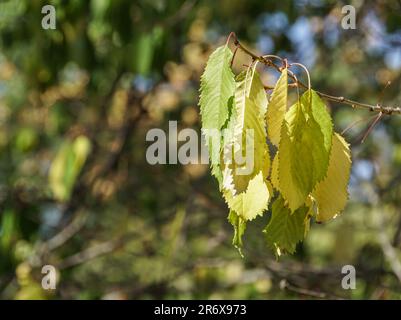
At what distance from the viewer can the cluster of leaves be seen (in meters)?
1.12

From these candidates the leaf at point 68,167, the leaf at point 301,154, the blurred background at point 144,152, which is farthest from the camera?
the leaf at point 68,167

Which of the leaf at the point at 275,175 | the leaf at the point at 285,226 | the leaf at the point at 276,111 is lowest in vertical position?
the leaf at the point at 285,226

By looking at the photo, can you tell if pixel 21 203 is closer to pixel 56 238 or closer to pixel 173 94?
pixel 56 238

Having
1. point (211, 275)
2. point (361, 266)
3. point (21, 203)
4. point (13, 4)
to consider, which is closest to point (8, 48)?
point (13, 4)

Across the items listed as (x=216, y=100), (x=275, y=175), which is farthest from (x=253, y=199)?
(x=216, y=100)

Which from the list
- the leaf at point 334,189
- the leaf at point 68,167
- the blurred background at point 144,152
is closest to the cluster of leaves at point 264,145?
the leaf at point 334,189

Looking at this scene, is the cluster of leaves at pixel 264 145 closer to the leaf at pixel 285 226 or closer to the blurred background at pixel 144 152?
the leaf at pixel 285 226

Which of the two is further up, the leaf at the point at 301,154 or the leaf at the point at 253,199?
the leaf at the point at 301,154

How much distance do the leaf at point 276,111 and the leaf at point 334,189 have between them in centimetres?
11

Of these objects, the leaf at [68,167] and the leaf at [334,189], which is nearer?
the leaf at [334,189]

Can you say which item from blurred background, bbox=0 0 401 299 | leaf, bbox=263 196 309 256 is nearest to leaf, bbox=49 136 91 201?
blurred background, bbox=0 0 401 299

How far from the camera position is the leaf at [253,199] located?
114 cm

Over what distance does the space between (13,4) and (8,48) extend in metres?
0.34

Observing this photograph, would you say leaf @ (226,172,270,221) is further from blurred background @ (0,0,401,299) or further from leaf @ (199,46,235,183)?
blurred background @ (0,0,401,299)
